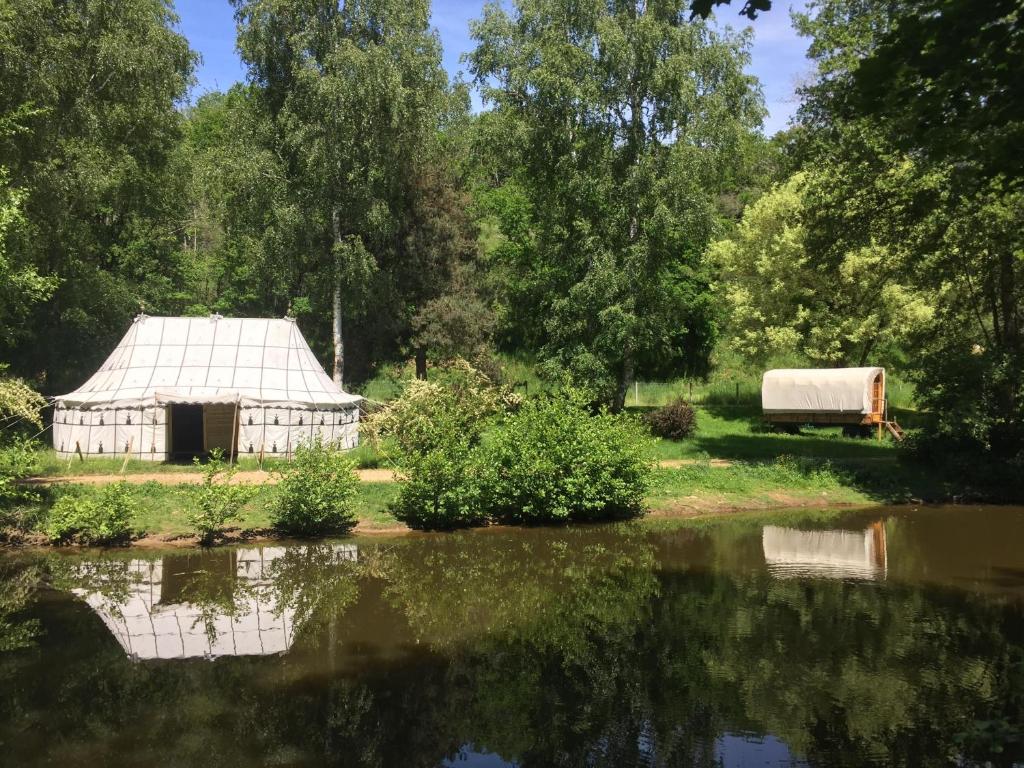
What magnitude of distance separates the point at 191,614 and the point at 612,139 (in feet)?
61.9

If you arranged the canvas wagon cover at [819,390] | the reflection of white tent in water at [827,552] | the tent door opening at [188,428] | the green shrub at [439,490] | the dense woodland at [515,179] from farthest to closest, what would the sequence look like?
the canvas wagon cover at [819,390], the tent door opening at [188,428], the dense woodland at [515,179], the green shrub at [439,490], the reflection of white tent in water at [827,552]

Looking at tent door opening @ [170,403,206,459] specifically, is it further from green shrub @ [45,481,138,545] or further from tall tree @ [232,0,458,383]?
green shrub @ [45,481,138,545]

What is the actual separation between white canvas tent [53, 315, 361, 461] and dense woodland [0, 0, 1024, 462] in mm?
2830

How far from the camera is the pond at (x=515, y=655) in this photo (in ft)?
22.8

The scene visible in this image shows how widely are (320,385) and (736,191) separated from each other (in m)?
30.3

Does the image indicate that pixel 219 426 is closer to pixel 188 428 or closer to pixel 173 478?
pixel 188 428

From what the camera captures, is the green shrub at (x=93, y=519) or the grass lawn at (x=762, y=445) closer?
the green shrub at (x=93, y=519)

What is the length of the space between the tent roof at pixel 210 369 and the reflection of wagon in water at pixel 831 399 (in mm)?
14252

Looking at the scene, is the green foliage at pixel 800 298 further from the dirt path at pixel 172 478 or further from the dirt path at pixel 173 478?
the dirt path at pixel 172 478

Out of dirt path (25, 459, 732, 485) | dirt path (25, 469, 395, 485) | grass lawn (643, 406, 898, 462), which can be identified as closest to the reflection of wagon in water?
grass lawn (643, 406, 898, 462)

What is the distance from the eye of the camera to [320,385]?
22469 mm

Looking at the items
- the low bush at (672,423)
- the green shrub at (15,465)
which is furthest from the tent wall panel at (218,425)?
the low bush at (672,423)

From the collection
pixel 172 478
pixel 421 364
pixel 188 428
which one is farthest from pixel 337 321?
pixel 172 478

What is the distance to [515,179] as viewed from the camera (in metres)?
27.4
